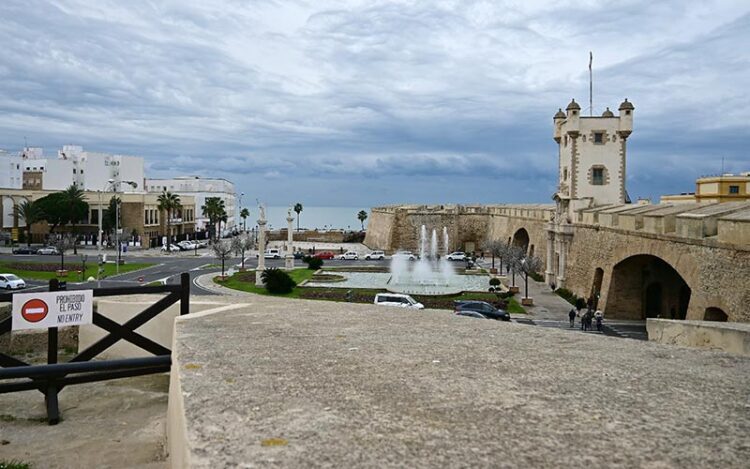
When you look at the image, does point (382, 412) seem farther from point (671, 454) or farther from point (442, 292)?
point (442, 292)

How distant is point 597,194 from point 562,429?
3396 cm

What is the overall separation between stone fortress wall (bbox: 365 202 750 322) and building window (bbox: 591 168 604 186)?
2982 mm

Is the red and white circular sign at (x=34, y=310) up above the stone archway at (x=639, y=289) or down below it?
above

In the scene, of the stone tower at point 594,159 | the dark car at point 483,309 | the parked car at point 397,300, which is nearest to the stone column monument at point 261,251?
the parked car at point 397,300

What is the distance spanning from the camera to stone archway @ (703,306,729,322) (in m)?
16.8

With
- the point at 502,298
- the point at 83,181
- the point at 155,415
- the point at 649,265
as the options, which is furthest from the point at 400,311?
the point at 83,181

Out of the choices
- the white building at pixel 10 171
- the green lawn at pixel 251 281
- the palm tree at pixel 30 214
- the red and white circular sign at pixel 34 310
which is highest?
the white building at pixel 10 171

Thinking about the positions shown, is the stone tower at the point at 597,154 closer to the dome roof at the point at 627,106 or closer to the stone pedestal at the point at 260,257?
the dome roof at the point at 627,106

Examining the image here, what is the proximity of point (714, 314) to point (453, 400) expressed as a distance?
15124 mm

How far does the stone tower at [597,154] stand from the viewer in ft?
116

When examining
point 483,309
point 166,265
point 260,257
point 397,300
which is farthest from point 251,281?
point 483,309

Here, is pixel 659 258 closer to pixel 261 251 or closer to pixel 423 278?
pixel 423 278

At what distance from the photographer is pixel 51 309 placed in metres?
8.10

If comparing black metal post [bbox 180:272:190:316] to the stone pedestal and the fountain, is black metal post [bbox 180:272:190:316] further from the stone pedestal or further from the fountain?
the stone pedestal
